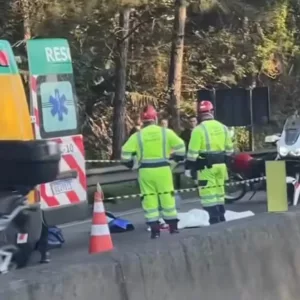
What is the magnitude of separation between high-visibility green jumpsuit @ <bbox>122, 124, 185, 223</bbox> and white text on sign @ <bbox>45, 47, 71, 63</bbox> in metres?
1.45

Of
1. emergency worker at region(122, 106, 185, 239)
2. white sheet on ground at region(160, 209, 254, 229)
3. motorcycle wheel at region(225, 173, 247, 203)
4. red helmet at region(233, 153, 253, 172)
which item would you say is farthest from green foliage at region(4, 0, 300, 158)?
emergency worker at region(122, 106, 185, 239)

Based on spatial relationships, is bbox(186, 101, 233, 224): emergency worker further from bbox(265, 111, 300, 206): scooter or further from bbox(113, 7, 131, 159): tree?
bbox(113, 7, 131, 159): tree

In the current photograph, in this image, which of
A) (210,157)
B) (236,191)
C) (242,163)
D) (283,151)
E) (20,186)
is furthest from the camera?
(236,191)

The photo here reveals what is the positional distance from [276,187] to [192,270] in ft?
9.38

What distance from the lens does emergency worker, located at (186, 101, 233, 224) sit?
13.6m

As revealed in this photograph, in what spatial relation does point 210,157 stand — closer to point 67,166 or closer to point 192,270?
point 67,166

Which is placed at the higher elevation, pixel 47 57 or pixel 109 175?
pixel 47 57

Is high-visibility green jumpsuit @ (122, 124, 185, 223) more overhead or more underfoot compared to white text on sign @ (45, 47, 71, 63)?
more underfoot

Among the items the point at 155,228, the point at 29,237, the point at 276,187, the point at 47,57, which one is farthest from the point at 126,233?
the point at 29,237

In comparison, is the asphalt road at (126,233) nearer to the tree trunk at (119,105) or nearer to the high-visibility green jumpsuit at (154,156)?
the high-visibility green jumpsuit at (154,156)

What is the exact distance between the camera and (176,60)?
2673 centimetres

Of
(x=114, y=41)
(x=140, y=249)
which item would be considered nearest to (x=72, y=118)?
(x=140, y=249)

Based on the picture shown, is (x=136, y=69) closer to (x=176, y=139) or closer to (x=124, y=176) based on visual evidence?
(x=124, y=176)

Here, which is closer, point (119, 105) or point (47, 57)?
point (47, 57)
